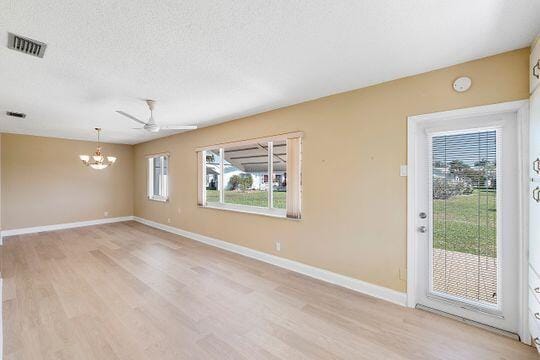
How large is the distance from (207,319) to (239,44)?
8.57 feet

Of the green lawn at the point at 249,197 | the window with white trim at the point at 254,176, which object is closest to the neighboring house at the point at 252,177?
the window with white trim at the point at 254,176

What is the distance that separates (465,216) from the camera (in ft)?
8.21

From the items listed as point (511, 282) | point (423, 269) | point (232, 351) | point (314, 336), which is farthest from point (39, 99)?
point (511, 282)

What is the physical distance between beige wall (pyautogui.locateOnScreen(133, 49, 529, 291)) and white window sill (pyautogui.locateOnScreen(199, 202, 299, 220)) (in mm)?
111

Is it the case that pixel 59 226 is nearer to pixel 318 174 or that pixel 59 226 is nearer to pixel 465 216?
pixel 318 174

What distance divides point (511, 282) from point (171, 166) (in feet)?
20.7

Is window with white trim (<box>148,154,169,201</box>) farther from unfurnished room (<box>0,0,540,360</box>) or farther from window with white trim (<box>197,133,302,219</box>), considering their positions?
unfurnished room (<box>0,0,540,360</box>)

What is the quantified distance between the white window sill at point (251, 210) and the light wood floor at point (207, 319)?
83cm

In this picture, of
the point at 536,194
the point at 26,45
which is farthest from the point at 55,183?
the point at 536,194

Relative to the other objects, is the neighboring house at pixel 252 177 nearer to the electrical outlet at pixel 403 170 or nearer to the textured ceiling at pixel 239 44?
the textured ceiling at pixel 239 44

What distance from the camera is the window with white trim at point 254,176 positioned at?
3740 mm

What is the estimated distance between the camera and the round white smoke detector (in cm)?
237

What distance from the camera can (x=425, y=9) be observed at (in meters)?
1.65

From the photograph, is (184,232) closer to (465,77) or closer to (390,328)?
(390,328)
